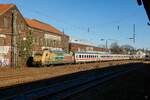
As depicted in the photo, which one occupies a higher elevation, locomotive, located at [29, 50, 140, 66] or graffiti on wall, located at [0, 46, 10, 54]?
graffiti on wall, located at [0, 46, 10, 54]

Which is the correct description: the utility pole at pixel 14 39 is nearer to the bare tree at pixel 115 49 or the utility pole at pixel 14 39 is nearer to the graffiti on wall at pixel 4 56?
the graffiti on wall at pixel 4 56

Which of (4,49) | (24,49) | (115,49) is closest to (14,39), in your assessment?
(4,49)

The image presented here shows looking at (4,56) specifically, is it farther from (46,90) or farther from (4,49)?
(46,90)

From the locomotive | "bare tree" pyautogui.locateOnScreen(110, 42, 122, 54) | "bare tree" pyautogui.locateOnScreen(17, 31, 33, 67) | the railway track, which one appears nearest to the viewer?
the railway track

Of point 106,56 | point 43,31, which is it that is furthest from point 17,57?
point 106,56

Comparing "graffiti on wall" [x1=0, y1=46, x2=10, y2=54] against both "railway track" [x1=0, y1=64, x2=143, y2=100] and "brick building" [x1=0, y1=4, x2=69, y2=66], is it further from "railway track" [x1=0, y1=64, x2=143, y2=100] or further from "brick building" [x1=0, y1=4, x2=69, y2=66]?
"railway track" [x1=0, y1=64, x2=143, y2=100]

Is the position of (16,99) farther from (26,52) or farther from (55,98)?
(26,52)

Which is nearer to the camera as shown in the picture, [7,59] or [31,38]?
[7,59]

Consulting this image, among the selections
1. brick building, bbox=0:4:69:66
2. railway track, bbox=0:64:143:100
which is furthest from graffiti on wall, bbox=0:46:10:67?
railway track, bbox=0:64:143:100

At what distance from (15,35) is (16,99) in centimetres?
3664

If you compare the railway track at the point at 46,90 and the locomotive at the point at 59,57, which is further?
the locomotive at the point at 59,57

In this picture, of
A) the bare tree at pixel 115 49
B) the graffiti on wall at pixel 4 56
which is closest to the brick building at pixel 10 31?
the graffiti on wall at pixel 4 56

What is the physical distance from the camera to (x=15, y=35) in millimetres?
47875

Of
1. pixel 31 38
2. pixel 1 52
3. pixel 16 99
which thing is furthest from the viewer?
pixel 31 38
